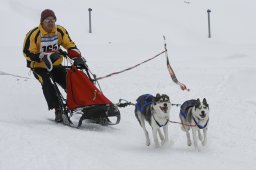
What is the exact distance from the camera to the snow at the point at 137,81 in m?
5.51

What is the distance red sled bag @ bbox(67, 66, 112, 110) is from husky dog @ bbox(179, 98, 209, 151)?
1.10 m

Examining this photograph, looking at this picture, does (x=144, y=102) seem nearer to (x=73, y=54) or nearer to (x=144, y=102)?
(x=144, y=102)

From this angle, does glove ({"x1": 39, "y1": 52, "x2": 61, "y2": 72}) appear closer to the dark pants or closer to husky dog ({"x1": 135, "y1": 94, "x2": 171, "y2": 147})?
the dark pants

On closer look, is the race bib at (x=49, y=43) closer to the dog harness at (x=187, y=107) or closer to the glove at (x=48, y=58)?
the glove at (x=48, y=58)

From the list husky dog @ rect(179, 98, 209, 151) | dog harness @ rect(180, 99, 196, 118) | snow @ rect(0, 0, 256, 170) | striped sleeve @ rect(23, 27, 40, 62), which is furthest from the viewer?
striped sleeve @ rect(23, 27, 40, 62)

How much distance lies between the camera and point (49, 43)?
7637 millimetres

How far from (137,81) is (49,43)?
12.4 ft

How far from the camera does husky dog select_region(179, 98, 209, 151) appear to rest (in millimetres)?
6758

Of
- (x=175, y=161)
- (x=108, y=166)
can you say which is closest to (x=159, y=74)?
(x=175, y=161)

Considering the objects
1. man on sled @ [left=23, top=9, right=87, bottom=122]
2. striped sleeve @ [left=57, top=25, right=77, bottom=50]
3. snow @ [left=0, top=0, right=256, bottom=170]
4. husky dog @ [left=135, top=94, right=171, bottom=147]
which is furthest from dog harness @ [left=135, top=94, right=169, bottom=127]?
striped sleeve @ [left=57, top=25, right=77, bottom=50]

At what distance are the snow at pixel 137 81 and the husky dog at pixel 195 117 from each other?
0.19 m

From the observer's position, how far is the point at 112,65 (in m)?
13.0

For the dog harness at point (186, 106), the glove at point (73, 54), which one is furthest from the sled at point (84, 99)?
the dog harness at point (186, 106)

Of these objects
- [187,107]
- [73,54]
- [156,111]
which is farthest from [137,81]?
[156,111]
